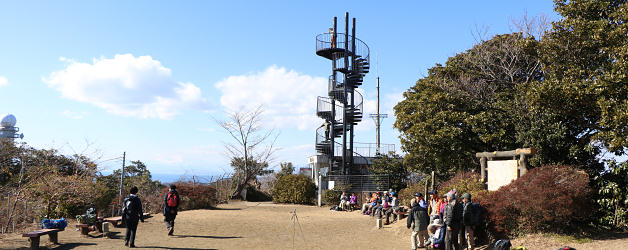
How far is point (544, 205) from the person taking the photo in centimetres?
845

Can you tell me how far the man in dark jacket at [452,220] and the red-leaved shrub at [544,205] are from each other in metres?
1.26

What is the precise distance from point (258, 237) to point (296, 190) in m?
12.9

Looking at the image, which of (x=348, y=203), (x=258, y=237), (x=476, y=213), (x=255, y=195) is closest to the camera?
(x=476, y=213)

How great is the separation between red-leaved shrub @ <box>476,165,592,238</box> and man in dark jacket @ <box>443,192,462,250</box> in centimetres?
126

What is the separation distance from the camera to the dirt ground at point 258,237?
30.1 ft

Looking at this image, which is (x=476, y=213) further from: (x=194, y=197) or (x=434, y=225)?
(x=194, y=197)

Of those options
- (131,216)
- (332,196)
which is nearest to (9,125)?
(332,196)

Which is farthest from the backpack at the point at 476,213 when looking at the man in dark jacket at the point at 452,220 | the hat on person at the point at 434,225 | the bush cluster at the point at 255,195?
the bush cluster at the point at 255,195

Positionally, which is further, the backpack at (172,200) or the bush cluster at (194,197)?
the bush cluster at (194,197)

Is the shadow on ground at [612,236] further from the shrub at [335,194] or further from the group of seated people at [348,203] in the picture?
the shrub at [335,194]

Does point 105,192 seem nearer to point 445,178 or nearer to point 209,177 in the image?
point 209,177

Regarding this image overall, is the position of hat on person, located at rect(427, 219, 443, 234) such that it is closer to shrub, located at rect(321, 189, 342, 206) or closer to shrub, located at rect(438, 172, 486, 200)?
shrub, located at rect(438, 172, 486, 200)

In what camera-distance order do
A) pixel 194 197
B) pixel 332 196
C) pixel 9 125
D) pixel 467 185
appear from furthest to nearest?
pixel 9 125
pixel 332 196
pixel 194 197
pixel 467 185

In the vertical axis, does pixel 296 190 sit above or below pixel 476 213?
below
